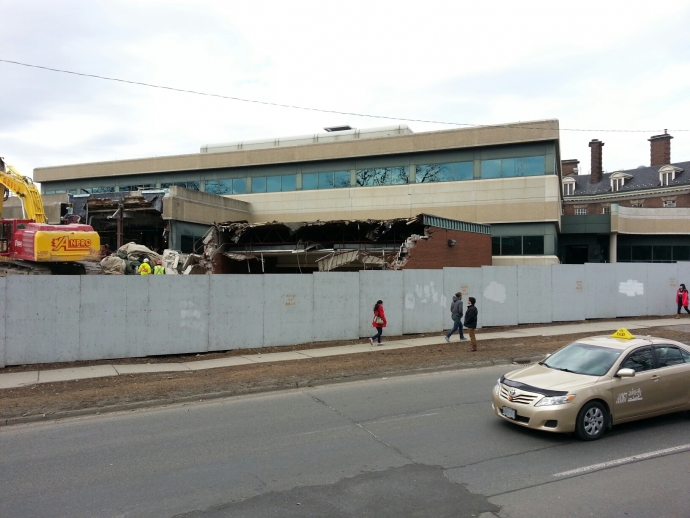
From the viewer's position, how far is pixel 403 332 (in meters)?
19.5

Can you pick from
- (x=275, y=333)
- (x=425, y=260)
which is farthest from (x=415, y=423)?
(x=425, y=260)

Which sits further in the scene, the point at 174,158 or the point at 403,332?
the point at 174,158

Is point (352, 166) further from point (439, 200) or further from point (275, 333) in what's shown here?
point (275, 333)

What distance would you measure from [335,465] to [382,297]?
12474 mm

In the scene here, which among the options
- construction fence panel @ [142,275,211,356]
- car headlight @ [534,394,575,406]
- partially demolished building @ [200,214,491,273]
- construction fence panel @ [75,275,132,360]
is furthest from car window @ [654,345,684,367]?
partially demolished building @ [200,214,491,273]

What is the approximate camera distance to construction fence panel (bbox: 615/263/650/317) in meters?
24.8

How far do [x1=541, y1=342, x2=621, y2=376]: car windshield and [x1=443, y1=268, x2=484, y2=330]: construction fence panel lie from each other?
1145 cm

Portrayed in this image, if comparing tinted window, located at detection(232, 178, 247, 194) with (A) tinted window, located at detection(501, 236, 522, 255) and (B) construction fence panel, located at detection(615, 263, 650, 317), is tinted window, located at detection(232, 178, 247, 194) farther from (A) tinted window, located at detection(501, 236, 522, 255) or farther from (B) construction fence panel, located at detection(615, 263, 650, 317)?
(B) construction fence panel, located at detection(615, 263, 650, 317)

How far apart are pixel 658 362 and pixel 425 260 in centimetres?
1586

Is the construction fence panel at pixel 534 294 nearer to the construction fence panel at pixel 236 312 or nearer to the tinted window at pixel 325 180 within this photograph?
the construction fence panel at pixel 236 312

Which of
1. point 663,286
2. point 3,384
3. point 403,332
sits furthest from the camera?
point 663,286

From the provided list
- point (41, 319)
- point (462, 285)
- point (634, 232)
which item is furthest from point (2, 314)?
point (634, 232)

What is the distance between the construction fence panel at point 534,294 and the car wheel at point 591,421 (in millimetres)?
15077

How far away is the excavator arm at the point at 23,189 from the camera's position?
22000mm
